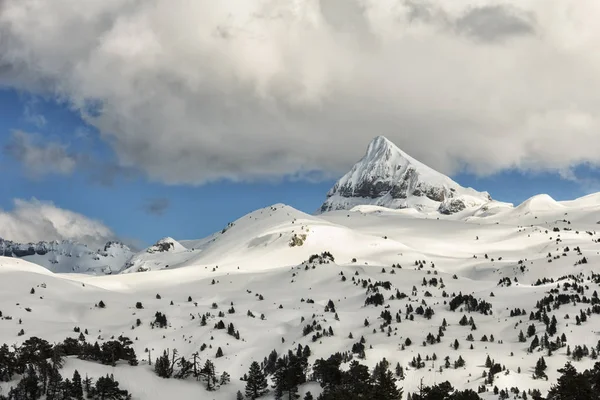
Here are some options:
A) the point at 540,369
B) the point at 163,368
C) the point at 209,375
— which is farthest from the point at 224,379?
the point at 540,369

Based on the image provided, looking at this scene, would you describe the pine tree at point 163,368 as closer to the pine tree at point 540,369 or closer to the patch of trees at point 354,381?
the patch of trees at point 354,381

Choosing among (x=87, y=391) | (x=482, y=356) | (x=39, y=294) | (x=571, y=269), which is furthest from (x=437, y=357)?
(x=39, y=294)

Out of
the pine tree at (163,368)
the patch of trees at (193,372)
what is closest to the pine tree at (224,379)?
the patch of trees at (193,372)

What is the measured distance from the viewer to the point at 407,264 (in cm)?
16838

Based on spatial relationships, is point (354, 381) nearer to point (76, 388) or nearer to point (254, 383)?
point (254, 383)

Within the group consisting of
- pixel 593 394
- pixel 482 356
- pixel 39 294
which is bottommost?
pixel 593 394

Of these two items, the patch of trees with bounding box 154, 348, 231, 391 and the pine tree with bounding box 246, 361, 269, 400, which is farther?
the patch of trees with bounding box 154, 348, 231, 391

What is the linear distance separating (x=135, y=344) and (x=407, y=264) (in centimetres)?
8972

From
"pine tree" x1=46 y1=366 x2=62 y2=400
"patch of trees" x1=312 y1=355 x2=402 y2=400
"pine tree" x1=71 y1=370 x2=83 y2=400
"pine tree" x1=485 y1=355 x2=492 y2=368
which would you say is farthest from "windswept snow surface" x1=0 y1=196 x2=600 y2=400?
"pine tree" x1=71 y1=370 x2=83 y2=400

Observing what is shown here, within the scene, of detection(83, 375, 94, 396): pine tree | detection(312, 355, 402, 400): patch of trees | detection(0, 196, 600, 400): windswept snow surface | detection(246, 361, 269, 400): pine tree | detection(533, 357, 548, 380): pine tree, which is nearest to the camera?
detection(312, 355, 402, 400): patch of trees

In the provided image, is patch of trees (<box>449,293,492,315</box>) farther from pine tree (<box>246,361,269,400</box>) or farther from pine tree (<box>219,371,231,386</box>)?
pine tree (<box>219,371,231,386</box>)

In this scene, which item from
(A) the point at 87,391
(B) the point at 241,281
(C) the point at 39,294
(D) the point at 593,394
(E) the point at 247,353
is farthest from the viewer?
(B) the point at 241,281

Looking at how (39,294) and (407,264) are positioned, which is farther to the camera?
(407,264)

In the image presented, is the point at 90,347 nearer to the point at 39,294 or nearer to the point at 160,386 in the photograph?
the point at 160,386
